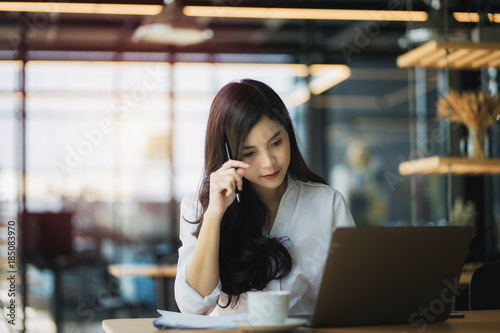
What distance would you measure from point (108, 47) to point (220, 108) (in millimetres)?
5347

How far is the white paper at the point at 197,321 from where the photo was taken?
1.49 metres

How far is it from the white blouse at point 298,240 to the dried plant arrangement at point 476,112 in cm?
190

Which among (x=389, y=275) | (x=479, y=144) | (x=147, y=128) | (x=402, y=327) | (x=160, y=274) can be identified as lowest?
(x=160, y=274)

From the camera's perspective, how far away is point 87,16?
6859mm

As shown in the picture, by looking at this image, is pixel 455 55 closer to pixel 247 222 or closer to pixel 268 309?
pixel 247 222

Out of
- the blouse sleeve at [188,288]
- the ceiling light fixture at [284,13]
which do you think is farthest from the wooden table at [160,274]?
the blouse sleeve at [188,288]

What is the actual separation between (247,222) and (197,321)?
46 centimetres

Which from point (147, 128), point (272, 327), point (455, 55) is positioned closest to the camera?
point (272, 327)

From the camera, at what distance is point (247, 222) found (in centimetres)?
194

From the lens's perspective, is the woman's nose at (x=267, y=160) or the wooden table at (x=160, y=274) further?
the wooden table at (x=160, y=274)

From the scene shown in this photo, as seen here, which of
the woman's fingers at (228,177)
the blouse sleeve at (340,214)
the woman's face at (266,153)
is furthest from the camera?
the blouse sleeve at (340,214)

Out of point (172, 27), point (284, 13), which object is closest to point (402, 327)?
point (172, 27)

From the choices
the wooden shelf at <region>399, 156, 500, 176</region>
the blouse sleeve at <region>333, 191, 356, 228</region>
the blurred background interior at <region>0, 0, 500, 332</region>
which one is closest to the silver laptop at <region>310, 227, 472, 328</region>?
the blouse sleeve at <region>333, 191, 356, 228</region>

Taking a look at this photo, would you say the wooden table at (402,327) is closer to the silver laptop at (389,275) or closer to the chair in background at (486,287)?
the silver laptop at (389,275)
